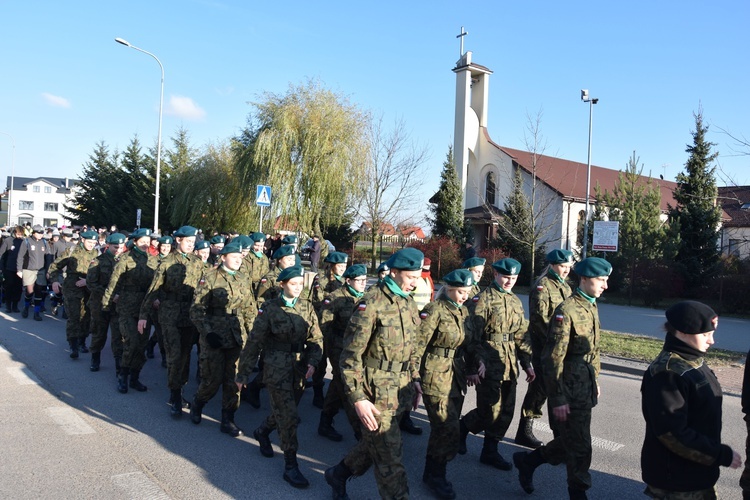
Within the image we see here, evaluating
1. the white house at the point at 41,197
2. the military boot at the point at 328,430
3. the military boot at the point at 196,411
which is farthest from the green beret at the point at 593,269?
the white house at the point at 41,197

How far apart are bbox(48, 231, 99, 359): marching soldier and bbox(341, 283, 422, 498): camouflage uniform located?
6.55 metres

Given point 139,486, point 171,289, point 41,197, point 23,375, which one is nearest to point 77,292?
point 23,375

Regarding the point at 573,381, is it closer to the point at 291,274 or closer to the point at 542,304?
the point at 542,304

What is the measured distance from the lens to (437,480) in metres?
4.49

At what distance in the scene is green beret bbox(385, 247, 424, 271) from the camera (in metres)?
3.90

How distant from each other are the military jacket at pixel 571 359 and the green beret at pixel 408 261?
1185mm

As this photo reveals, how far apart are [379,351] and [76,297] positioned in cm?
701

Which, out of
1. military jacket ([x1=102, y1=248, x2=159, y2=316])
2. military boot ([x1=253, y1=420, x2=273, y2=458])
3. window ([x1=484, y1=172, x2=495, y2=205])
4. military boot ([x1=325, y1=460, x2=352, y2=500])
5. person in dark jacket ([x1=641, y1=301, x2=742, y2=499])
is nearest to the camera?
person in dark jacket ([x1=641, y1=301, x2=742, y2=499])

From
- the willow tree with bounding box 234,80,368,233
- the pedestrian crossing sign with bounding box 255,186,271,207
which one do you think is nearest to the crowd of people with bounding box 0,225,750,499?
the pedestrian crossing sign with bounding box 255,186,271,207

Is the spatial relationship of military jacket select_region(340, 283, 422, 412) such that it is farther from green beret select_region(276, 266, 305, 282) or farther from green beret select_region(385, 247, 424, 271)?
green beret select_region(276, 266, 305, 282)

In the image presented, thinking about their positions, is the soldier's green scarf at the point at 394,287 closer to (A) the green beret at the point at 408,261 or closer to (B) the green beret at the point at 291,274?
(A) the green beret at the point at 408,261

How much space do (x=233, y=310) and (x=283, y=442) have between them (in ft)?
5.95

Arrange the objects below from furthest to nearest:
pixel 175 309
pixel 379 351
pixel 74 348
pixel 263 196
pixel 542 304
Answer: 1. pixel 263 196
2. pixel 74 348
3. pixel 175 309
4. pixel 542 304
5. pixel 379 351

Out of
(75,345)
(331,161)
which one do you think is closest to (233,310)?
(75,345)
